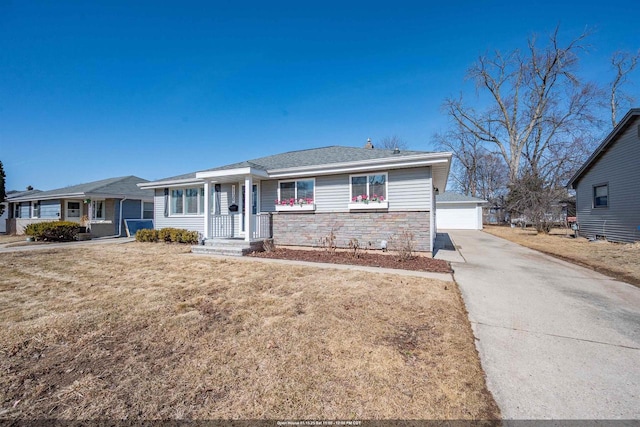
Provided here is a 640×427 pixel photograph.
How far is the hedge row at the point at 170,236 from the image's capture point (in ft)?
38.5

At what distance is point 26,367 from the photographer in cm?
256

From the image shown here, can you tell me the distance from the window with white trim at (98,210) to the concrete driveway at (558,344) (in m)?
20.2

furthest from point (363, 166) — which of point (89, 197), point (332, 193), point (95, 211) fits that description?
point (95, 211)

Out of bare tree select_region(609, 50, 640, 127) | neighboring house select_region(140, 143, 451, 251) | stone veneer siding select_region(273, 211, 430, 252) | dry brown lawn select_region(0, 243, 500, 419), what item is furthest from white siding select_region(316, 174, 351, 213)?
bare tree select_region(609, 50, 640, 127)

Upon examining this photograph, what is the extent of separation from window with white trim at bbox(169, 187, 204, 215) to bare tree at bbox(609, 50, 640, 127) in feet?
120

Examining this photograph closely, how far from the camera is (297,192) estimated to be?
10.0m

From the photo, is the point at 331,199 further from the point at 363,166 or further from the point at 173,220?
the point at 173,220

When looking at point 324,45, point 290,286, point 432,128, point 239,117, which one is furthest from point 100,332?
point 432,128

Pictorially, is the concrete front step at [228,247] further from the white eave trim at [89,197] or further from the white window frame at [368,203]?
the white eave trim at [89,197]

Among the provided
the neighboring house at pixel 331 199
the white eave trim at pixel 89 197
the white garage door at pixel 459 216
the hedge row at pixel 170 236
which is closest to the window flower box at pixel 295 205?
the neighboring house at pixel 331 199

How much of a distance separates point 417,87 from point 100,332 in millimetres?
17308

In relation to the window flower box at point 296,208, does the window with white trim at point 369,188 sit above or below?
above

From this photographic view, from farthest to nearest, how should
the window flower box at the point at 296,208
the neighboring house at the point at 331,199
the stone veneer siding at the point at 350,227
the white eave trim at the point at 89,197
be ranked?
the white eave trim at the point at 89,197 < the window flower box at the point at 296,208 < the neighboring house at the point at 331,199 < the stone veneer siding at the point at 350,227

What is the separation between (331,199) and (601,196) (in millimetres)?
14259
